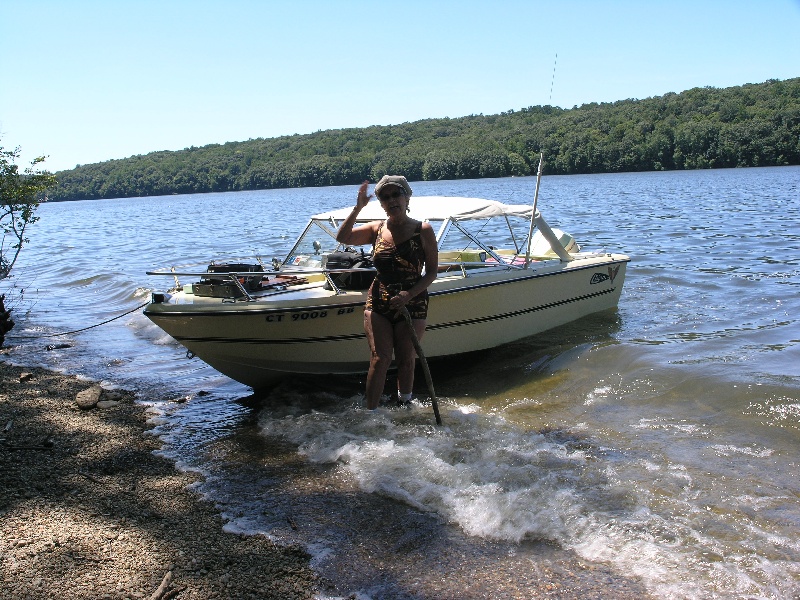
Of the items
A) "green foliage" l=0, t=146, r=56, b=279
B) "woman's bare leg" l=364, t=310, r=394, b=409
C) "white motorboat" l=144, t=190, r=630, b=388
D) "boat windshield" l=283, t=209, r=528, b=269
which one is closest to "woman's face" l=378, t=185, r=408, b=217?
"woman's bare leg" l=364, t=310, r=394, b=409

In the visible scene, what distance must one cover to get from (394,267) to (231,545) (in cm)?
268

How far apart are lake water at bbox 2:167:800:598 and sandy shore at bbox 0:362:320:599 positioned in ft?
0.90

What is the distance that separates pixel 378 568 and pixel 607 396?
4.48 metres

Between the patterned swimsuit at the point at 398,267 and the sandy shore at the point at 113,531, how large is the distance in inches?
86.6

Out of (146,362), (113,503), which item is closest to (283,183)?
(146,362)

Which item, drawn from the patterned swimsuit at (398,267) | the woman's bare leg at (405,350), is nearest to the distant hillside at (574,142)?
the woman's bare leg at (405,350)

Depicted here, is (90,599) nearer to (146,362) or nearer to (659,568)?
(659,568)

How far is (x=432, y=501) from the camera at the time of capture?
5.33 meters

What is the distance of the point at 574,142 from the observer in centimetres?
7669

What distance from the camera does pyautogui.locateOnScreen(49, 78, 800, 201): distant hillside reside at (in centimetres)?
7038

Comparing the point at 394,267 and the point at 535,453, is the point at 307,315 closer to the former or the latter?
the point at 394,267

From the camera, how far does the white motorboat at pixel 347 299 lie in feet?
25.2

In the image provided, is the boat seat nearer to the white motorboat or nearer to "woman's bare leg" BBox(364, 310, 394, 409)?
the white motorboat

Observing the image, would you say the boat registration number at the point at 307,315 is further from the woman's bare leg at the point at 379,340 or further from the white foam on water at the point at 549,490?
the woman's bare leg at the point at 379,340
